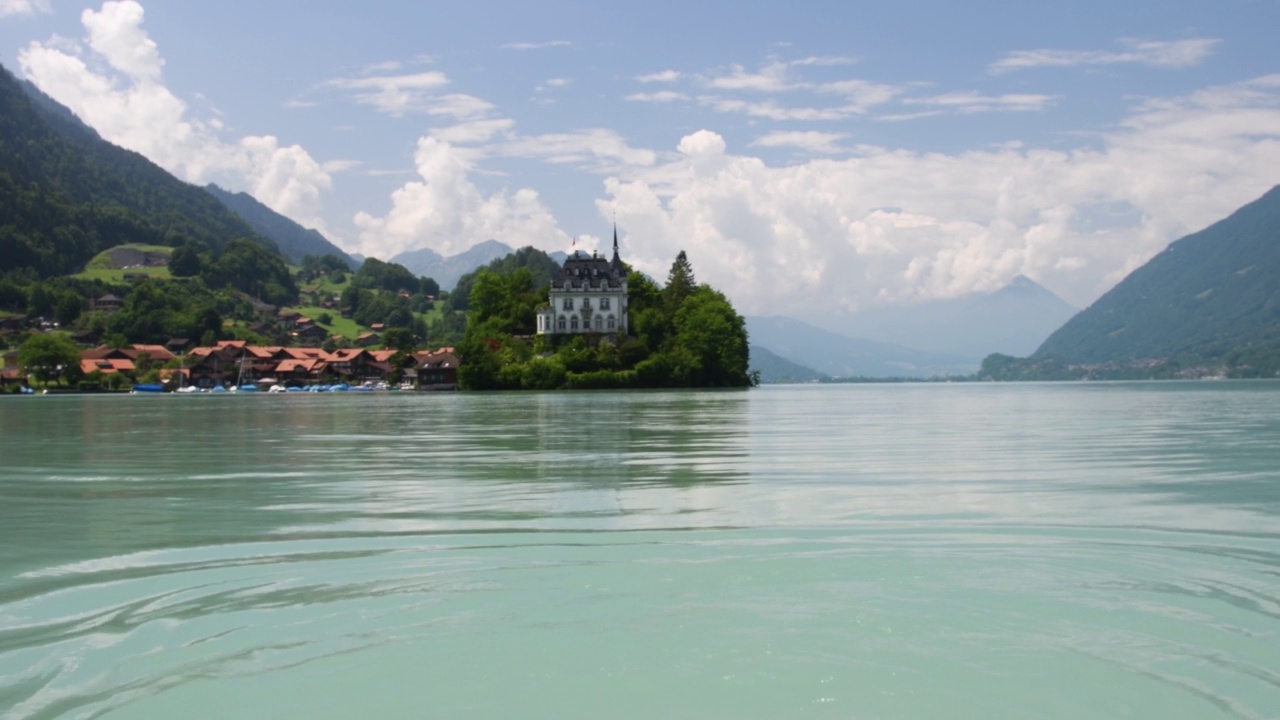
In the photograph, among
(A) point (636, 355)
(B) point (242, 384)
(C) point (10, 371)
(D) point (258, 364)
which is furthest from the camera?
(D) point (258, 364)

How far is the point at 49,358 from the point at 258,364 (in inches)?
1729

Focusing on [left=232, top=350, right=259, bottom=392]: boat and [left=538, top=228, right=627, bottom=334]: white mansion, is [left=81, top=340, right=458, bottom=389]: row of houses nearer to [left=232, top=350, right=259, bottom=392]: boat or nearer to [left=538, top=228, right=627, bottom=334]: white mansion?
[left=232, top=350, right=259, bottom=392]: boat

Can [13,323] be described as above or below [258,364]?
above

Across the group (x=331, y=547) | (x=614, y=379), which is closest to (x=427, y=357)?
(x=614, y=379)

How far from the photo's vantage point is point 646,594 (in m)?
10.1

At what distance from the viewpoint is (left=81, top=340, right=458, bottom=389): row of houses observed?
572 feet

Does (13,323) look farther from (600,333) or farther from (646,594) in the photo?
(646,594)

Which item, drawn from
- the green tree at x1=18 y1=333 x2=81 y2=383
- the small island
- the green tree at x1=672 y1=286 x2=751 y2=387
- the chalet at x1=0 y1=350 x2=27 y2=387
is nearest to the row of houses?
the chalet at x1=0 y1=350 x2=27 y2=387

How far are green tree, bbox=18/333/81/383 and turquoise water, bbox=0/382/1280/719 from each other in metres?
144

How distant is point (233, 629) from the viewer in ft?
29.6

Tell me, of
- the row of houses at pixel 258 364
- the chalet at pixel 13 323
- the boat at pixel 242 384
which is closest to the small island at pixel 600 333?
the row of houses at pixel 258 364

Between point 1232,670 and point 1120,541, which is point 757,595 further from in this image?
point 1120,541

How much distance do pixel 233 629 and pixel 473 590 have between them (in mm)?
2296

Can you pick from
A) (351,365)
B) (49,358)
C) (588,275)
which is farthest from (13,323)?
(588,275)
